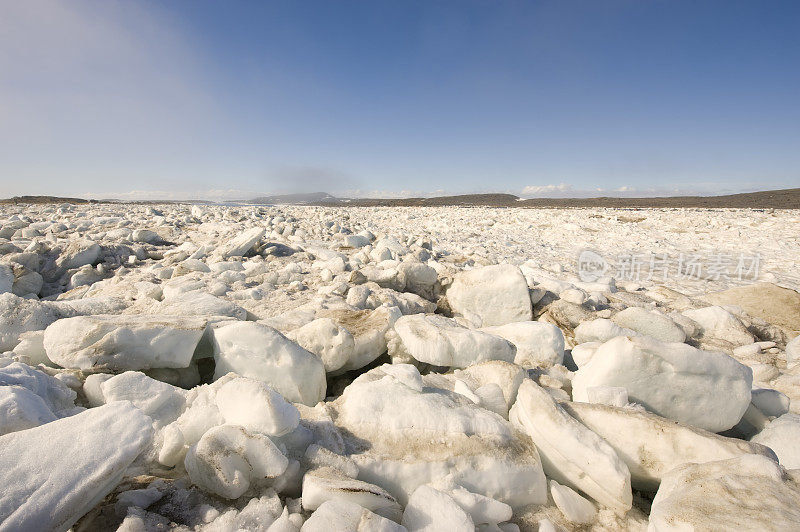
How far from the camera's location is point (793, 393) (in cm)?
214

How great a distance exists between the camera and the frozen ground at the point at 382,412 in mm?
1025

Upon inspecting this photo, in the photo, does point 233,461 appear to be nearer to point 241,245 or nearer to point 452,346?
point 452,346

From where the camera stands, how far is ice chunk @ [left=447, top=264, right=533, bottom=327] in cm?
313

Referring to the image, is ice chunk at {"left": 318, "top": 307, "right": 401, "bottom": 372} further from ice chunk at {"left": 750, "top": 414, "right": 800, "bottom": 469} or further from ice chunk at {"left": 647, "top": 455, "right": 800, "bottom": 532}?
ice chunk at {"left": 750, "top": 414, "right": 800, "bottom": 469}

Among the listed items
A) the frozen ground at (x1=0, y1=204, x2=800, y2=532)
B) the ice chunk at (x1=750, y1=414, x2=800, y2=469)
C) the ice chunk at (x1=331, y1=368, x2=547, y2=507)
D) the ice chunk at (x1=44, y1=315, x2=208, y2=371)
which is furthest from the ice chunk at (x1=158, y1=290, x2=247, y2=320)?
the ice chunk at (x1=750, y1=414, x2=800, y2=469)

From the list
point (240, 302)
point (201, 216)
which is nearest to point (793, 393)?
point (240, 302)

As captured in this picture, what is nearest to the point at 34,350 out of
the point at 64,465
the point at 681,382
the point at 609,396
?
the point at 64,465

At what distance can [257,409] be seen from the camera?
3.92 feet

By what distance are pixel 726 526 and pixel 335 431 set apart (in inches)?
42.9

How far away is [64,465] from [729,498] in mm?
1677

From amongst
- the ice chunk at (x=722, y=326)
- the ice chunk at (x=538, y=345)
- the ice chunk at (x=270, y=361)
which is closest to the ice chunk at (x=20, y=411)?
the ice chunk at (x=270, y=361)

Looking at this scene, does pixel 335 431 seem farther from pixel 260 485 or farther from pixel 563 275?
pixel 563 275

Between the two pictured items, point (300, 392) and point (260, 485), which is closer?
point (260, 485)

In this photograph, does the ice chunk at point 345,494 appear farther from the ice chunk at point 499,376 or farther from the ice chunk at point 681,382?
the ice chunk at point 681,382
